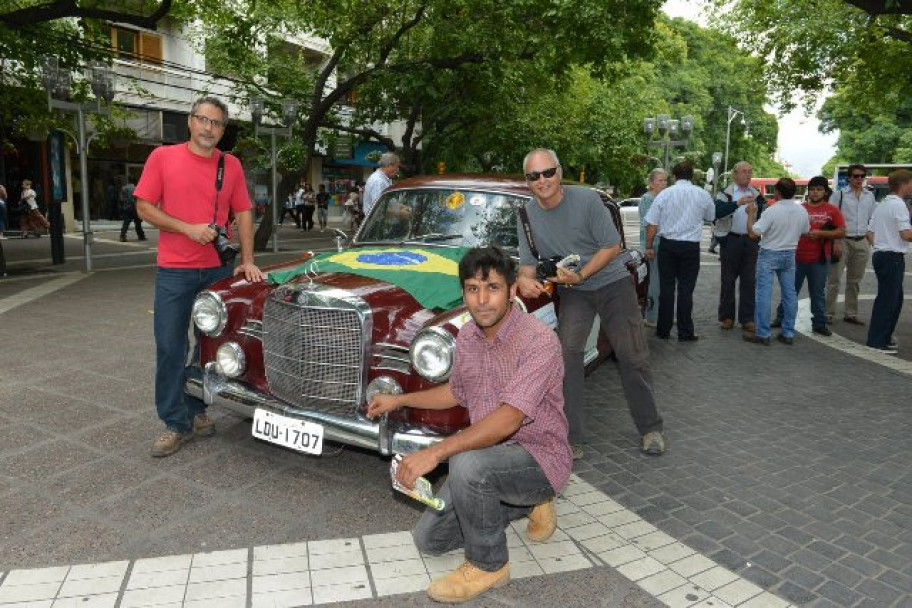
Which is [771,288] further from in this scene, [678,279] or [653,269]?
[653,269]

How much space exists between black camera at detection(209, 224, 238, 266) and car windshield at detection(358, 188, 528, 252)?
4.05ft

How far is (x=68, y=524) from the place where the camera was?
347 centimetres

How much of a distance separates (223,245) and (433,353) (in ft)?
5.39

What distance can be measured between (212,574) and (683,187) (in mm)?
6351

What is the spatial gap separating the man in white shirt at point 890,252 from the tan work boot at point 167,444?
715 centimetres

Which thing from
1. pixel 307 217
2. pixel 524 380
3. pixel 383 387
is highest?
pixel 307 217

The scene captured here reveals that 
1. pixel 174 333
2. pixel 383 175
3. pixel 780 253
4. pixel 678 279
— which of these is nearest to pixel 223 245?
pixel 174 333

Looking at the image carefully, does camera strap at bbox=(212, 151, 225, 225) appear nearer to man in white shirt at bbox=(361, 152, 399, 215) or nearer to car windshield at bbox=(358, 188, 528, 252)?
car windshield at bbox=(358, 188, 528, 252)

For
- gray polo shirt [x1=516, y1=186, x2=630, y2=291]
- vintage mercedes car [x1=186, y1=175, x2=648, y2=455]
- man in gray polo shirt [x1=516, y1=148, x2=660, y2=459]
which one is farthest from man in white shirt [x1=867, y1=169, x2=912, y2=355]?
vintage mercedes car [x1=186, y1=175, x2=648, y2=455]

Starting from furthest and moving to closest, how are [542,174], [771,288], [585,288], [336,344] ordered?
[771,288] → [585,288] → [542,174] → [336,344]

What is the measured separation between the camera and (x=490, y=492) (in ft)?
9.23

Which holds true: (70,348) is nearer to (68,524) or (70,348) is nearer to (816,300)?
(68,524)

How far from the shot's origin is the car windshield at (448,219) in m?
4.99

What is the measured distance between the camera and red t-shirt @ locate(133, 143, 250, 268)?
411cm
